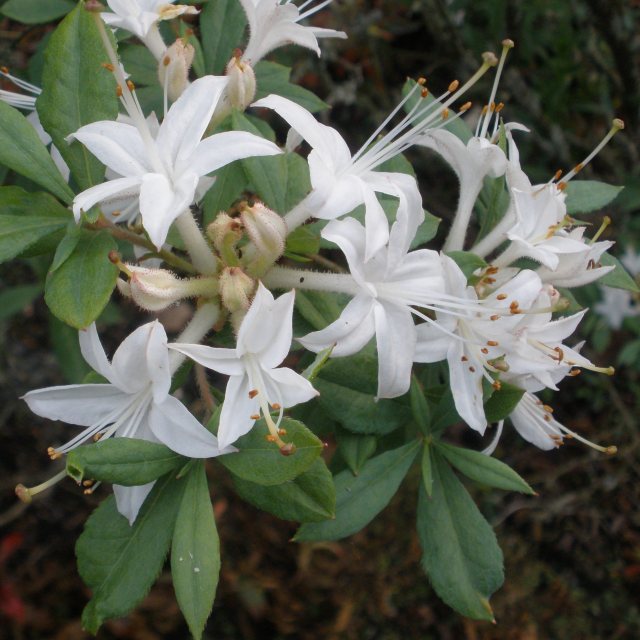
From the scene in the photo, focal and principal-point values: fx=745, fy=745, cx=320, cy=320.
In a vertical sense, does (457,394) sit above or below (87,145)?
below

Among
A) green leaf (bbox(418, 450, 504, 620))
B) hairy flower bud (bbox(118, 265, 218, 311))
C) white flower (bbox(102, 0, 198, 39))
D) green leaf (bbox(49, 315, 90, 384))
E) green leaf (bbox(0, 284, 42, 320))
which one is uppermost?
white flower (bbox(102, 0, 198, 39))

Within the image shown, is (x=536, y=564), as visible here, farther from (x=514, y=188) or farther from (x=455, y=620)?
(x=514, y=188)

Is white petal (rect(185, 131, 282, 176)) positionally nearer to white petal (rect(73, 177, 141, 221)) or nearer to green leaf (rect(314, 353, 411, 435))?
white petal (rect(73, 177, 141, 221))

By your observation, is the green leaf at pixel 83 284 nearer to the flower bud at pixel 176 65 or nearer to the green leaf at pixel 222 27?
the flower bud at pixel 176 65

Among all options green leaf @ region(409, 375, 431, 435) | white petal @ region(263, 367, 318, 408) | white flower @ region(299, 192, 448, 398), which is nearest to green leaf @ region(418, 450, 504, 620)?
green leaf @ region(409, 375, 431, 435)

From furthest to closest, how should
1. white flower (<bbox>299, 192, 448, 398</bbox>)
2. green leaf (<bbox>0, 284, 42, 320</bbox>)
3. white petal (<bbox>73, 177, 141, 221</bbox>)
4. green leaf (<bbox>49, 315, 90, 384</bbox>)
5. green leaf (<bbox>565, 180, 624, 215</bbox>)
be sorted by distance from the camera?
green leaf (<bbox>0, 284, 42, 320</bbox>) < green leaf (<bbox>49, 315, 90, 384</bbox>) < green leaf (<bbox>565, 180, 624, 215</bbox>) < white flower (<bbox>299, 192, 448, 398</bbox>) < white petal (<bbox>73, 177, 141, 221</bbox>)

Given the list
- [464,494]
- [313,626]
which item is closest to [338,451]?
[464,494]

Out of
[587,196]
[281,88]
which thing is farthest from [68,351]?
[587,196]

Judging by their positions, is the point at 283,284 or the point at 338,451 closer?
the point at 283,284
